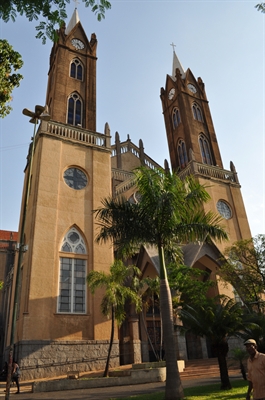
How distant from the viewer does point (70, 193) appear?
71.8 feet

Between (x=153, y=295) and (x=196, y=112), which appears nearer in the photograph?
(x=153, y=295)

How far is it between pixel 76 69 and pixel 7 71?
21.1 meters

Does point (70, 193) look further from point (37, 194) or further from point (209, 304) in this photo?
point (209, 304)

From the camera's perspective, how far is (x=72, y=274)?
1970cm

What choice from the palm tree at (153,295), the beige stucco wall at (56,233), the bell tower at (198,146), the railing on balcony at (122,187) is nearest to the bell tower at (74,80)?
the beige stucco wall at (56,233)

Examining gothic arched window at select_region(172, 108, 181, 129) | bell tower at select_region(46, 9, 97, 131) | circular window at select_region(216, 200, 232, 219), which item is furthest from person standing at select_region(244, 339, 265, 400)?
gothic arched window at select_region(172, 108, 181, 129)

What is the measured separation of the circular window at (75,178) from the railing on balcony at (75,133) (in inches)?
98.1

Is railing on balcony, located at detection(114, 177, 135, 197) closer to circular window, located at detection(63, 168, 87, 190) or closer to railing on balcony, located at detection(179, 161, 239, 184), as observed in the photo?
circular window, located at detection(63, 168, 87, 190)

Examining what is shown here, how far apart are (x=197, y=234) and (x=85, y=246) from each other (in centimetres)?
960

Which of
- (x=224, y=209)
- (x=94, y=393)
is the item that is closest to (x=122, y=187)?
(x=224, y=209)

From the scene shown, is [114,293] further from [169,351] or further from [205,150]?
[205,150]

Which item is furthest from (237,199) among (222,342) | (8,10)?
(8,10)

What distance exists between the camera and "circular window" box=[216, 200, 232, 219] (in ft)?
93.6

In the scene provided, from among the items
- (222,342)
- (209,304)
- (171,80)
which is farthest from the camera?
(171,80)
